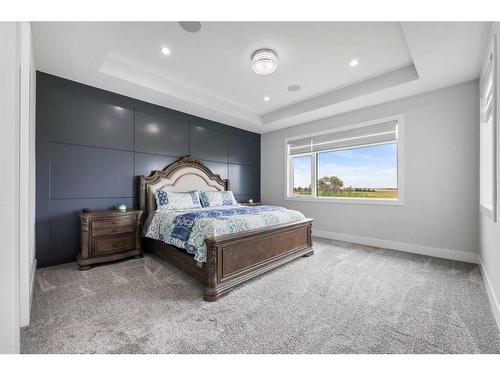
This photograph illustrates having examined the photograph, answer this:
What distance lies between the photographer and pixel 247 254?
8.18 ft

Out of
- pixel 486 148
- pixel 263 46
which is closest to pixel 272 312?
pixel 263 46

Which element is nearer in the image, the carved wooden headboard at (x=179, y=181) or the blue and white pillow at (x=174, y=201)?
the blue and white pillow at (x=174, y=201)

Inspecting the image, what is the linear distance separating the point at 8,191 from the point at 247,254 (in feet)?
6.45

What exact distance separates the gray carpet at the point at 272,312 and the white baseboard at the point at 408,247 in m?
0.31

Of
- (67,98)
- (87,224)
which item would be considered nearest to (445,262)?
(87,224)

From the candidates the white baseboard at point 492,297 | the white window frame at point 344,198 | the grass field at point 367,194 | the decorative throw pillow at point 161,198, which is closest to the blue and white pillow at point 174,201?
the decorative throw pillow at point 161,198

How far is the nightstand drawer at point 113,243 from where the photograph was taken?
9.54 ft

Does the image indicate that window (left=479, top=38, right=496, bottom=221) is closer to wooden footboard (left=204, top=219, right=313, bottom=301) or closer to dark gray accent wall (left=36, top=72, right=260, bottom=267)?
wooden footboard (left=204, top=219, right=313, bottom=301)

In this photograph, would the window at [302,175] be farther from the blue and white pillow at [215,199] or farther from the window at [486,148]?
the window at [486,148]

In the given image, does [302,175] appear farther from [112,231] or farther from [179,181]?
[112,231]

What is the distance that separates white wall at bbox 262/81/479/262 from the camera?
305 centimetres

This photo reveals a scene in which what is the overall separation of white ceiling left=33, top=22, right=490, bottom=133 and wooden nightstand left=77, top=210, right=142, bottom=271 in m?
1.89

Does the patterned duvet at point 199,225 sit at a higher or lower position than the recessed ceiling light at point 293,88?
lower

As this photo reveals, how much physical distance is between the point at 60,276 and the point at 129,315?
1438mm
